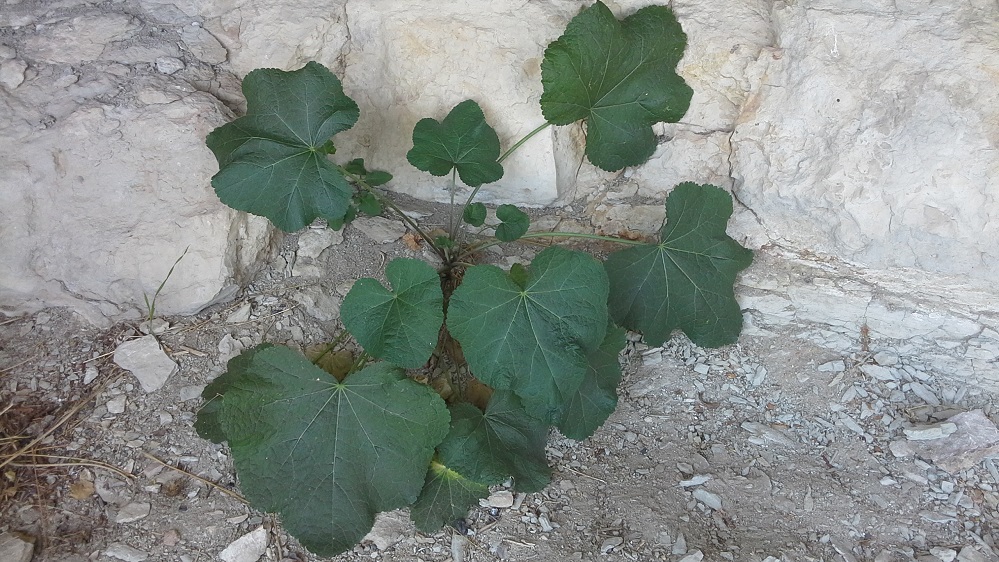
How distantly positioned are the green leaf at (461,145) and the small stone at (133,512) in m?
1.19

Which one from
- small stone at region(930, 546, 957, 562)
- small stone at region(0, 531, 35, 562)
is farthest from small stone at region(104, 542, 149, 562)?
small stone at region(930, 546, 957, 562)

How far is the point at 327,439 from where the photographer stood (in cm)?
183

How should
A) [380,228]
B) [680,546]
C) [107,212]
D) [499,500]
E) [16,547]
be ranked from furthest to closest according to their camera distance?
[380,228]
[107,212]
[499,500]
[680,546]
[16,547]

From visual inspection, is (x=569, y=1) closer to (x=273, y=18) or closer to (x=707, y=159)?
(x=707, y=159)

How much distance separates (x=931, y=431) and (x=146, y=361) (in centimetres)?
222

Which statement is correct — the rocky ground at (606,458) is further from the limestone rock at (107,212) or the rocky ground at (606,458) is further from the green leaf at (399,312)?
the green leaf at (399,312)

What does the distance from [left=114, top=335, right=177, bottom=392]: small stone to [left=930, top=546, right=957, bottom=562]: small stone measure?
2.06 m

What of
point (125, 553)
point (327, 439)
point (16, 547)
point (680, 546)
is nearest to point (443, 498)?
point (327, 439)

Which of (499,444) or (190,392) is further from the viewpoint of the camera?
(190,392)

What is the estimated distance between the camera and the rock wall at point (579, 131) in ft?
6.31

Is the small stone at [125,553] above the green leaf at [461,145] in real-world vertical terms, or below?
below

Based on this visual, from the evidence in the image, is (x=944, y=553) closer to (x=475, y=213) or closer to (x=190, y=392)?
(x=475, y=213)

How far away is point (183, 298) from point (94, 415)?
397 millimetres

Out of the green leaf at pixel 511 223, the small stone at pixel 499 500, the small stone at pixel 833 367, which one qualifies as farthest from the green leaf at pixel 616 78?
the small stone at pixel 499 500
